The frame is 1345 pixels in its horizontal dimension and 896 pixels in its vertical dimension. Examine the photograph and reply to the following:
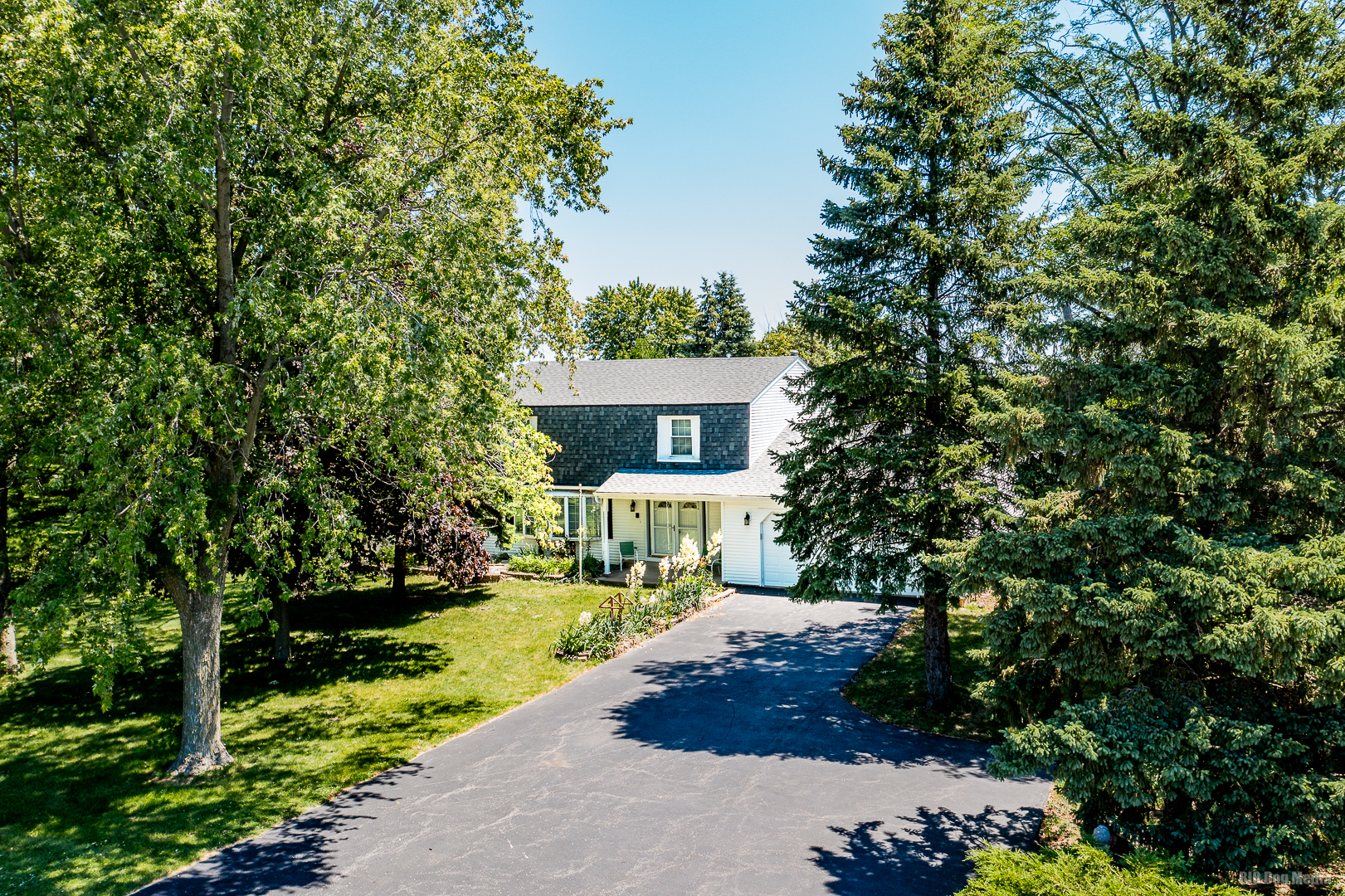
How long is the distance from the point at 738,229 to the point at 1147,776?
2269 centimetres

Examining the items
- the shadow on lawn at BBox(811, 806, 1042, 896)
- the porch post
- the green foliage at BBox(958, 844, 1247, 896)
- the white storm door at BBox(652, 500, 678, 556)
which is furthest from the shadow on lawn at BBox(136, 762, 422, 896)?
the white storm door at BBox(652, 500, 678, 556)

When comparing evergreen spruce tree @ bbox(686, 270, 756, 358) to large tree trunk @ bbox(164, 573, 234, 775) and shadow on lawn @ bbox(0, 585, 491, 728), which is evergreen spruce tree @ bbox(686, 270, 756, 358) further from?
large tree trunk @ bbox(164, 573, 234, 775)

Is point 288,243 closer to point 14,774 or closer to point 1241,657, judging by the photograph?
point 14,774

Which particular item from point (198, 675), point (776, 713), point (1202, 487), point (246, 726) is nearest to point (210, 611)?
point (198, 675)

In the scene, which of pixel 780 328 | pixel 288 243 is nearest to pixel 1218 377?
pixel 288 243

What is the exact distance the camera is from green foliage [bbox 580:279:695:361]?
5194cm

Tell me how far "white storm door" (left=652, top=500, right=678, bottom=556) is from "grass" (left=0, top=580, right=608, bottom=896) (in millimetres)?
5323

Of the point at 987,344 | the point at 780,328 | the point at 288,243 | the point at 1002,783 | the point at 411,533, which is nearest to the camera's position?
the point at 288,243

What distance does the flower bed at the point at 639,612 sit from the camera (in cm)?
1506

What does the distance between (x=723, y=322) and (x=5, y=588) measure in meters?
45.2

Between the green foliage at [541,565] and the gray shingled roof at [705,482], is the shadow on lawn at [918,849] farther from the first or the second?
the green foliage at [541,565]

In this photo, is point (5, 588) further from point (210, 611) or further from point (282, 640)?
point (210, 611)

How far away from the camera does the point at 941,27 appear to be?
11.3m

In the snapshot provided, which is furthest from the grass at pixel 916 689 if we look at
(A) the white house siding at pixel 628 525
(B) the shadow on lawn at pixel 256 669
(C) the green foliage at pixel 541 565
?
(C) the green foliage at pixel 541 565
